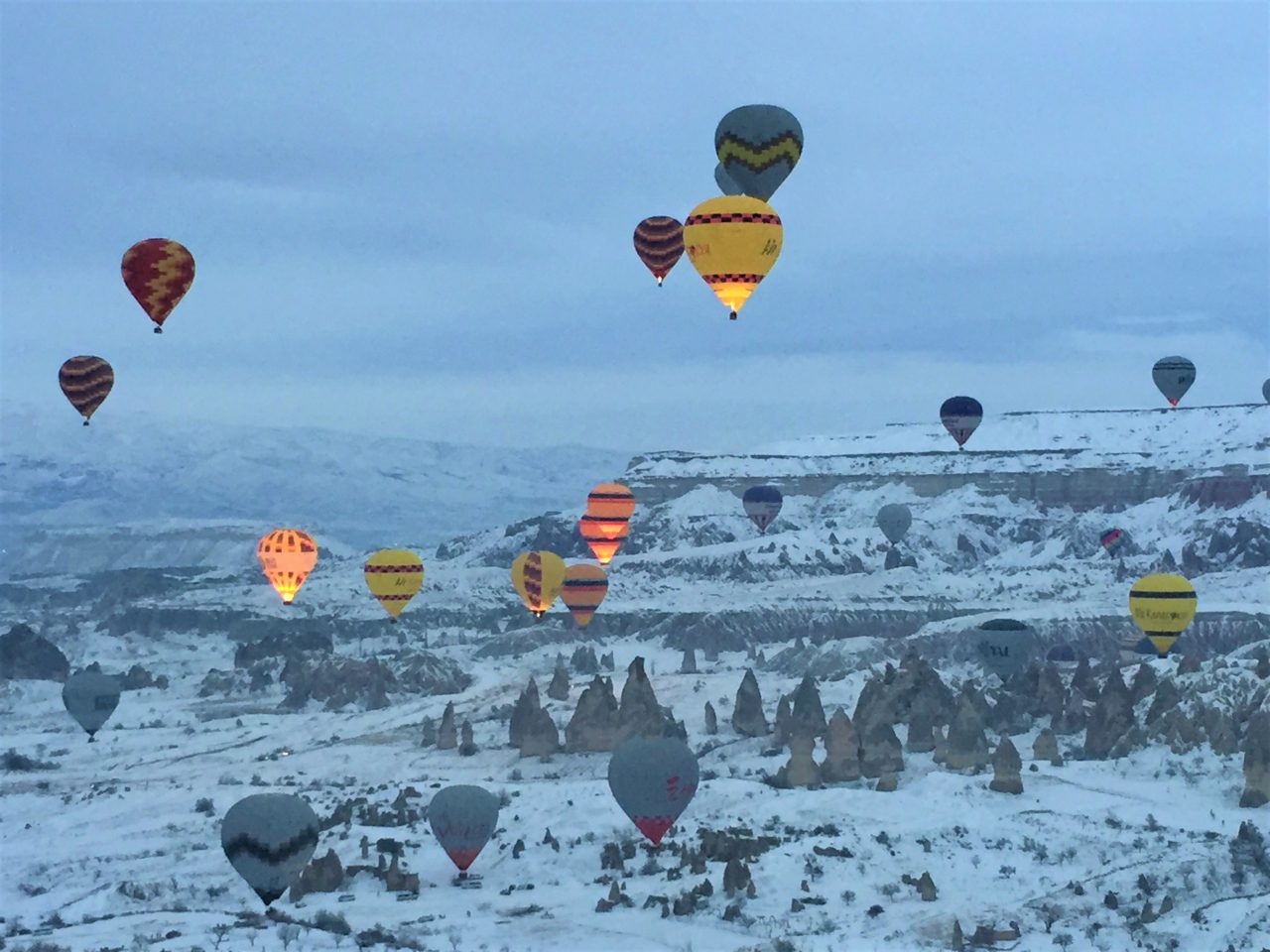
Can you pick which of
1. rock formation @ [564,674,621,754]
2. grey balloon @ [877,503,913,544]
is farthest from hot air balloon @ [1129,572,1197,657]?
grey balloon @ [877,503,913,544]

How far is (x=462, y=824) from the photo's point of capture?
142 feet

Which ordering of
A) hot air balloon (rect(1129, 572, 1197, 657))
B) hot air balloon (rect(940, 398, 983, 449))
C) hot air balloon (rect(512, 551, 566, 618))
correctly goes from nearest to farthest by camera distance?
hot air balloon (rect(1129, 572, 1197, 657)) → hot air balloon (rect(512, 551, 566, 618)) → hot air balloon (rect(940, 398, 983, 449))

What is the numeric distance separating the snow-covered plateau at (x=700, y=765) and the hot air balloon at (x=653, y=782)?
82 cm

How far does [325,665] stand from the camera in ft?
267

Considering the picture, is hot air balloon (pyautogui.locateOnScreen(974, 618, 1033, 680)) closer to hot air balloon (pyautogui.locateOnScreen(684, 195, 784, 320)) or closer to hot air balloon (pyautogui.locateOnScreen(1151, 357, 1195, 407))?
hot air balloon (pyautogui.locateOnScreen(684, 195, 784, 320))

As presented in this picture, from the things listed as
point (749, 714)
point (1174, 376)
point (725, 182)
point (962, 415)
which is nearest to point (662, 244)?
point (725, 182)

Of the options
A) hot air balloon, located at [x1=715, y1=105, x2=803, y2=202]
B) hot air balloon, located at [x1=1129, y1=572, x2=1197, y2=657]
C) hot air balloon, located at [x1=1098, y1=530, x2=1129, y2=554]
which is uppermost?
hot air balloon, located at [x1=715, y1=105, x2=803, y2=202]

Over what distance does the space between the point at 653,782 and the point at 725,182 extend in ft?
74.5

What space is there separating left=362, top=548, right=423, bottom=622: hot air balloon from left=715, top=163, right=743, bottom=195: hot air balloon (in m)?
26.1

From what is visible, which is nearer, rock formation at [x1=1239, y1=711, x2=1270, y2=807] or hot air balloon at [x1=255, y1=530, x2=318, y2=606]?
rock formation at [x1=1239, y1=711, x2=1270, y2=807]

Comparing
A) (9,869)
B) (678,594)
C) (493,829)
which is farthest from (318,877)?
(678,594)

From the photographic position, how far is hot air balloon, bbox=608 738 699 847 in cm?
4412

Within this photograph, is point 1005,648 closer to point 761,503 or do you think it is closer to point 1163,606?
point 1163,606

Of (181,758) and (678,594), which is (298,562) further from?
(678,594)
